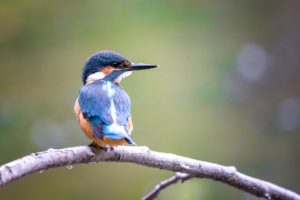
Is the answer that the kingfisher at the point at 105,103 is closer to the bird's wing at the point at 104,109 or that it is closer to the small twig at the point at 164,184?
the bird's wing at the point at 104,109

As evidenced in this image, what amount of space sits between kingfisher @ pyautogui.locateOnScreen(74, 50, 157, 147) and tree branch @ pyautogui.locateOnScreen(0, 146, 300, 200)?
0.05 meters

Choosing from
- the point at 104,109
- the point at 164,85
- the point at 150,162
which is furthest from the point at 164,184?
the point at 164,85

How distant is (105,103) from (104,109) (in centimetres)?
4

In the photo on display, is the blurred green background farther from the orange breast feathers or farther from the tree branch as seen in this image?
the tree branch

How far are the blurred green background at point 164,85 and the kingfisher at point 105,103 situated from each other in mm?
1359

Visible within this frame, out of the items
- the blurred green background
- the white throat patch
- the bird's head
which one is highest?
the bird's head

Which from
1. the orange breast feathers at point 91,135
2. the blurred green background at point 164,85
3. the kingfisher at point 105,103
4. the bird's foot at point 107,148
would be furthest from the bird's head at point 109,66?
the blurred green background at point 164,85

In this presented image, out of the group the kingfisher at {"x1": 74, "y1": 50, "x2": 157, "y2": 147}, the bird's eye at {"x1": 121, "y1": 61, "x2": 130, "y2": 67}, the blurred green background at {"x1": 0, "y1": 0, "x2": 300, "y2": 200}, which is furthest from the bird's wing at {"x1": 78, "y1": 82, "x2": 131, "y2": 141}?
the blurred green background at {"x1": 0, "y1": 0, "x2": 300, "y2": 200}

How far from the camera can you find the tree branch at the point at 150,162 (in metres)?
1.34

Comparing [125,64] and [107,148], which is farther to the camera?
[125,64]

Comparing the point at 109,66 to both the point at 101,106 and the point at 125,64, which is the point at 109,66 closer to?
the point at 125,64

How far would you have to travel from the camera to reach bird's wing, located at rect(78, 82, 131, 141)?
5.75 ft

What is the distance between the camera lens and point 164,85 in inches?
150

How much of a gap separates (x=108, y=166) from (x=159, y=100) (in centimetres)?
52
